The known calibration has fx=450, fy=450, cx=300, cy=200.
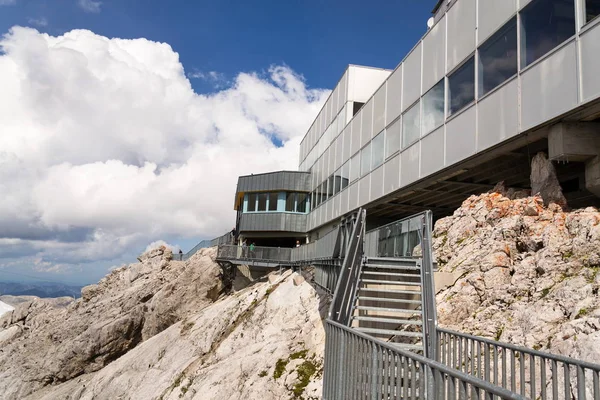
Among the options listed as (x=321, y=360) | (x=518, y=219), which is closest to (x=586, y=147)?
(x=518, y=219)

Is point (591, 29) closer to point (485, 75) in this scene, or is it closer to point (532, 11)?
point (532, 11)

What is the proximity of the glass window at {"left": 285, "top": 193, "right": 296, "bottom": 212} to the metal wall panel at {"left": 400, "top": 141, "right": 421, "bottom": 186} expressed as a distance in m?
20.3

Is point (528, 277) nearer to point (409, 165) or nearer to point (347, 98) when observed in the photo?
point (409, 165)

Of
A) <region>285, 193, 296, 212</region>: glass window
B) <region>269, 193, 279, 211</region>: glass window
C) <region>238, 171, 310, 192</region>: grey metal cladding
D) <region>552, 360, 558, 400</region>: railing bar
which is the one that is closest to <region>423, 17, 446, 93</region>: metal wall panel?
<region>552, 360, 558, 400</region>: railing bar

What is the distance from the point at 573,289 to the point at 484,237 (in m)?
3.59

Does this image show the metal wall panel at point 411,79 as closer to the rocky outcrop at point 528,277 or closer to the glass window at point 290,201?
the rocky outcrop at point 528,277

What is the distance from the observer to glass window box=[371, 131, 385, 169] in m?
21.1

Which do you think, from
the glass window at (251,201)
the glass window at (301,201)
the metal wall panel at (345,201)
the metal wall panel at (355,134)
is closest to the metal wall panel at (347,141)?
the metal wall panel at (355,134)

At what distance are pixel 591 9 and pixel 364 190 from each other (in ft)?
46.7

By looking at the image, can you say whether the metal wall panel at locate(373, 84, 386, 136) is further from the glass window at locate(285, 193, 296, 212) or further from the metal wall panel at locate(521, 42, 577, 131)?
the glass window at locate(285, 193, 296, 212)

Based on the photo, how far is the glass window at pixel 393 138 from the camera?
19297mm

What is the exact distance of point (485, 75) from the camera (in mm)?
13297

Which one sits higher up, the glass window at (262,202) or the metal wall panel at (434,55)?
the metal wall panel at (434,55)

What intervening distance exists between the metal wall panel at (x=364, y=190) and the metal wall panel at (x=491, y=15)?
32.4 feet
